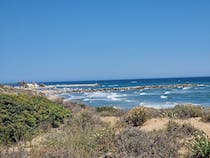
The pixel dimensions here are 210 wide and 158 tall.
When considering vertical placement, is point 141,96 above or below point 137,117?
below

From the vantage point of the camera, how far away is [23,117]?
11.3m

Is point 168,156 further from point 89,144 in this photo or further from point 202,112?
point 202,112

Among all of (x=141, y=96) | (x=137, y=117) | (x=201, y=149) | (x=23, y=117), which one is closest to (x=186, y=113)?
(x=137, y=117)

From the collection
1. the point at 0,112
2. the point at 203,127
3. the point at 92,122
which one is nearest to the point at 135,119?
the point at 92,122

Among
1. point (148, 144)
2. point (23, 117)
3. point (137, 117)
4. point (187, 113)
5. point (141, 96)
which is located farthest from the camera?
point (141, 96)

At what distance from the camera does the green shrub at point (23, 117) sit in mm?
10320

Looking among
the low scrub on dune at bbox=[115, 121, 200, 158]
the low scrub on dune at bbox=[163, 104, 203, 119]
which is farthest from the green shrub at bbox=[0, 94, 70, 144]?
the low scrub on dune at bbox=[163, 104, 203, 119]

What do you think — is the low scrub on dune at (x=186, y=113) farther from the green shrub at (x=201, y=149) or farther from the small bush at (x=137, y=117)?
the green shrub at (x=201, y=149)

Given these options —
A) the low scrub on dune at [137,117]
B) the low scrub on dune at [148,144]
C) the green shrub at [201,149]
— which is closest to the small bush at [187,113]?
the low scrub on dune at [137,117]

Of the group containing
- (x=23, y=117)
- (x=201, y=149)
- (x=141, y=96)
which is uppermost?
(x=23, y=117)

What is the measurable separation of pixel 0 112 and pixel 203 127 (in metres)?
7.35

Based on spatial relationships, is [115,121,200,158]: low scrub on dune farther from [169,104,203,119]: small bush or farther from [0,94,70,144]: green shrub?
[169,104,203,119]: small bush

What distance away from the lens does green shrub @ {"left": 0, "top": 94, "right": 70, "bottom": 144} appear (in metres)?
10.3

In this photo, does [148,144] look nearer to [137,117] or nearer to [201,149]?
[201,149]
